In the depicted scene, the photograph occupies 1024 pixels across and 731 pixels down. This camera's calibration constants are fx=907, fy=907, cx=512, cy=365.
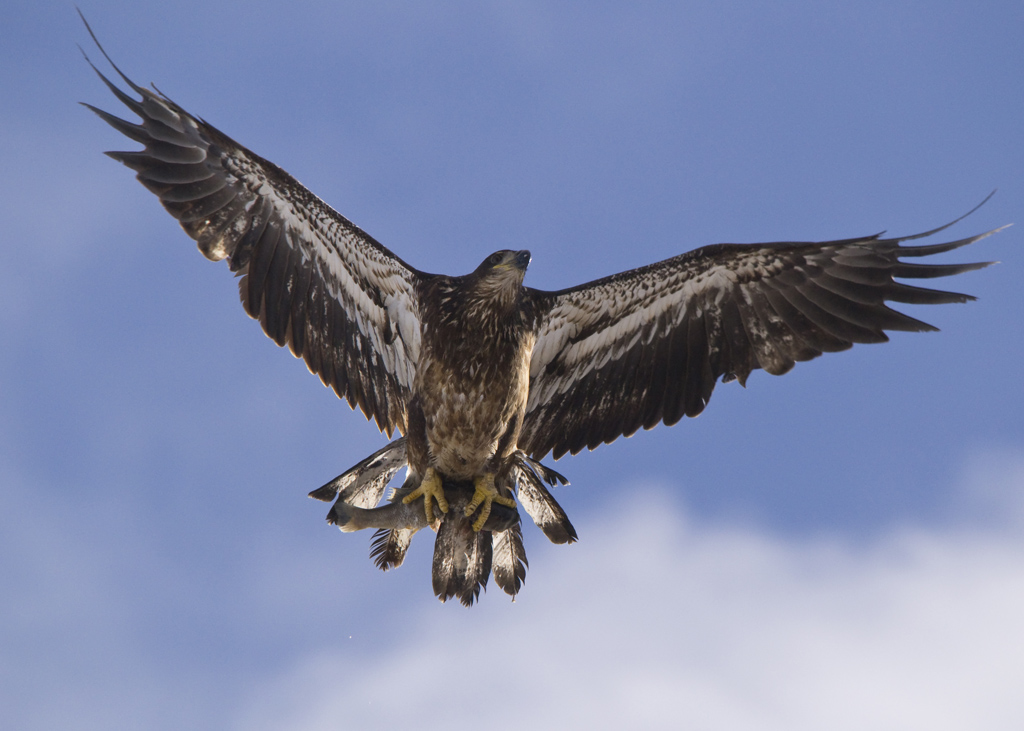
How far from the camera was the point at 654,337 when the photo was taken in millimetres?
6996

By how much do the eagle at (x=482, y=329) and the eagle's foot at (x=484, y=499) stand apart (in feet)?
0.04

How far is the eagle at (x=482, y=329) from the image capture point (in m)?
6.19

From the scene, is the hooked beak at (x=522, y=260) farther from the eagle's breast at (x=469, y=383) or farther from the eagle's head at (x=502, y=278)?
the eagle's breast at (x=469, y=383)

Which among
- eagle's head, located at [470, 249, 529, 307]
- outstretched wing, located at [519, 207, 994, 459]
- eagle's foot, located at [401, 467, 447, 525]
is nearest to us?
eagle's foot, located at [401, 467, 447, 525]

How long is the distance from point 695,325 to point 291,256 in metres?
3.09

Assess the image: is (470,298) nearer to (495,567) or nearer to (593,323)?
(593,323)

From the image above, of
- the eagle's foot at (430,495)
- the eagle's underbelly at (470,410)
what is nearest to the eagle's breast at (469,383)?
the eagle's underbelly at (470,410)

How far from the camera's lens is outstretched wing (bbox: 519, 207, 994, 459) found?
6.41 meters

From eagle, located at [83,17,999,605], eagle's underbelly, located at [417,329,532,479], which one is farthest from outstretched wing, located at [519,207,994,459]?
eagle's underbelly, located at [417,329,532,479]

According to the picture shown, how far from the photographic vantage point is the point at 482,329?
6258 millimetres

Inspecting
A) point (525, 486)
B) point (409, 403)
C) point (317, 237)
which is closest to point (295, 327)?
point (317, 237)

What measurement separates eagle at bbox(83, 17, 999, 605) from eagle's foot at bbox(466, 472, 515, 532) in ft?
0.04

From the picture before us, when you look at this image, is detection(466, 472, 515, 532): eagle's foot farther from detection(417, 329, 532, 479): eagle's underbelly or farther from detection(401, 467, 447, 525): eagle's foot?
detection(401, 467, 447, 525): eagle's foot

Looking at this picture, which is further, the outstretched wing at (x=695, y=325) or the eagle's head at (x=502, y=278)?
the outstretched wing at (x=695, y=325)
